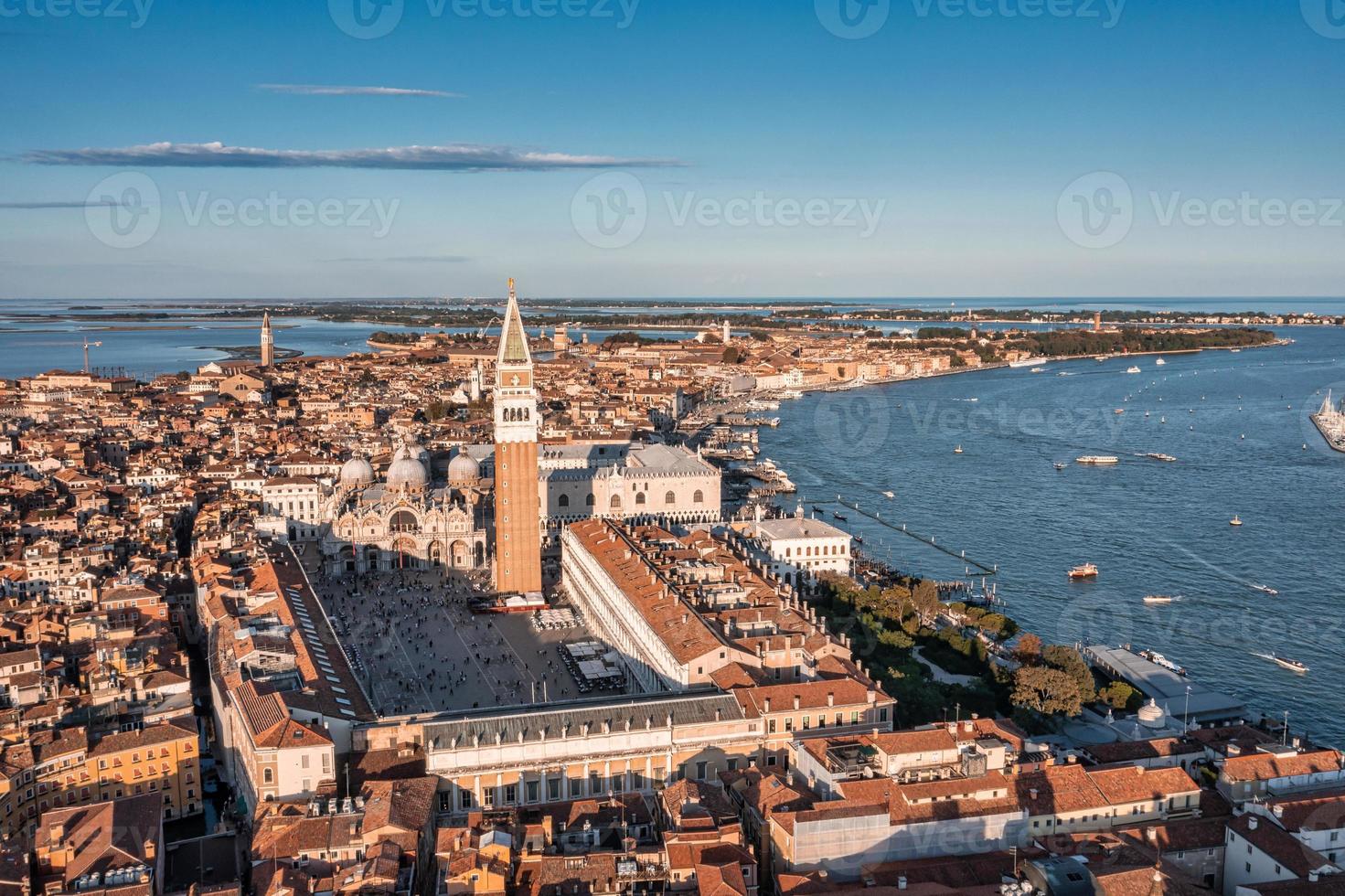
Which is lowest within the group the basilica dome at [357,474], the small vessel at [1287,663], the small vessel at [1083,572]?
the small vessel at [1287,663]

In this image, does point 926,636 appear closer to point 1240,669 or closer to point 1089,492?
point 1240,669

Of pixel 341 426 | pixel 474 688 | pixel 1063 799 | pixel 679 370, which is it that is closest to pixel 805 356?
pixel 679 370

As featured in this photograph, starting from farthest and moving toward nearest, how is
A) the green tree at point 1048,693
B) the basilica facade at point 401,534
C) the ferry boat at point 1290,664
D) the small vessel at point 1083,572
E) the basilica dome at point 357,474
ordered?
the basilica dome at point 357,474, the basilica facade at point 401,534, the small vessel at point 1083,572, the ferry boat at point 1290,664, the green tree at point 1048,693

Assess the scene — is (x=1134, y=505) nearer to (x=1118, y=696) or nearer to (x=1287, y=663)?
(x=1287, y=663)

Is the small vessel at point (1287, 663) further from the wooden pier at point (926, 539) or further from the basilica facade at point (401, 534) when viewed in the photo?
the basilica facade at point (401, 534)

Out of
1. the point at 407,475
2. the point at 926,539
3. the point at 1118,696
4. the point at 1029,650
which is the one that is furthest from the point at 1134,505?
the point at 407,475

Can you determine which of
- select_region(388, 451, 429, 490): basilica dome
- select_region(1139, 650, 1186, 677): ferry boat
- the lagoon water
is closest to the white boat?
the lagoon water

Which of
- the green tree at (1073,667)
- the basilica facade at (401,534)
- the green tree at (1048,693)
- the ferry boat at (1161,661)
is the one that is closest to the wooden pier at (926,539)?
the ferry boat at (1161,661)
